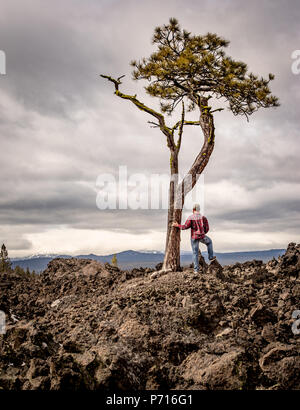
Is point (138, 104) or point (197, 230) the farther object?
point (138, 104)

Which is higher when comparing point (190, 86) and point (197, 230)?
point (190, 86)

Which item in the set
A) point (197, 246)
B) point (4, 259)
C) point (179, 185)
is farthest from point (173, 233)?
point (4, 259)

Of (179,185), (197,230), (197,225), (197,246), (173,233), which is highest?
(179,185)

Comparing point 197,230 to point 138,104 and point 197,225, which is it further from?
point 138,104

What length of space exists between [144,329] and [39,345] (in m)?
2.67

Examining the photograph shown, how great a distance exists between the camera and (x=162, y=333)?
938 centimetres

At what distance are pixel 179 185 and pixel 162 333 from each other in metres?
6.58

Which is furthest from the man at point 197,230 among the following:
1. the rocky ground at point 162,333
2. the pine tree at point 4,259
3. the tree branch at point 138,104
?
the pine tree at point 4,259

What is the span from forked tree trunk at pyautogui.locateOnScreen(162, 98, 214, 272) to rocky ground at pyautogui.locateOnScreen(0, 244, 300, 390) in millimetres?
960

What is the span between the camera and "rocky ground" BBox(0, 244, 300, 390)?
732cm

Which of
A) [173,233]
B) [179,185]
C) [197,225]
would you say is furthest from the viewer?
[179,185]

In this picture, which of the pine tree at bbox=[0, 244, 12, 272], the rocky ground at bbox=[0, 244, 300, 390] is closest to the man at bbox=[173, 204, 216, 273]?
the rocky ground at bbox=[0, 244, 300, 390]

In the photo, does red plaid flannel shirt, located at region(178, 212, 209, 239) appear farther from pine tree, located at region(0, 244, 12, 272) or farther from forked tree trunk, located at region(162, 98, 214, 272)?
pine tree, located at region(0, 244, 12, 272)
